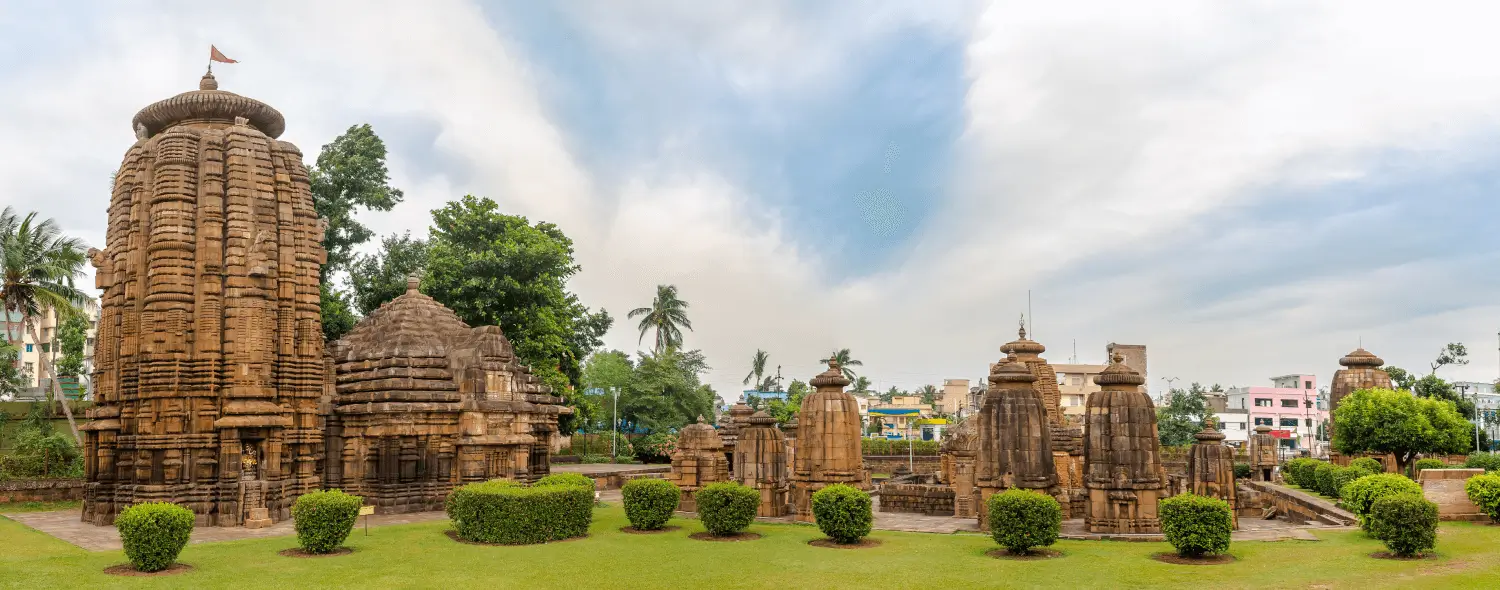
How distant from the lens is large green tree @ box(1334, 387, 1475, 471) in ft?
108

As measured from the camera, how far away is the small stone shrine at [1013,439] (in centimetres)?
2138

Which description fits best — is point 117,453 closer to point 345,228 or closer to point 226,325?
point 226,325

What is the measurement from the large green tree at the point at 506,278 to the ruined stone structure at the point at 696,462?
14.7 meters

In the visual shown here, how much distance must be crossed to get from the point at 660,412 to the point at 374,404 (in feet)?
99.7

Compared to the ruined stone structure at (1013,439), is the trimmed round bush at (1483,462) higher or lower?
lower

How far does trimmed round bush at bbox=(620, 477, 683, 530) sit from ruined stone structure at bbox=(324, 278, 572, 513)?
6.82 m

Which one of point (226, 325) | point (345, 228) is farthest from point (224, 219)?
point (345, 228)

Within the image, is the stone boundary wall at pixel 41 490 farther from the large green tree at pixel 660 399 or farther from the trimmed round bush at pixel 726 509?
the large green tree at pixel 660 399

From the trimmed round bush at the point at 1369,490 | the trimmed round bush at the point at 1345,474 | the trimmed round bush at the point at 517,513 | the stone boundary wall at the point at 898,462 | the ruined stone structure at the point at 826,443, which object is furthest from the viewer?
the stone boundary wall at the point at 898,462

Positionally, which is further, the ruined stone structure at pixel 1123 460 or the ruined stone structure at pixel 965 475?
the ruined stone structure at pixel 965 475

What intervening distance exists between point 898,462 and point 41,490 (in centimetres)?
4195

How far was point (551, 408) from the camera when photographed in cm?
3011

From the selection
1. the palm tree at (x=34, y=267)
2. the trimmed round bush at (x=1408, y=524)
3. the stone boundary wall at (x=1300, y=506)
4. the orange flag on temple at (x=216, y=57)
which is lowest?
the stone boundary wall at (x=1300, y=506)

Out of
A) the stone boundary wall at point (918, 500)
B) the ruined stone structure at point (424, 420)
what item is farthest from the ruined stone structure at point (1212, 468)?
the ruined stone structure at point (424, 420)
